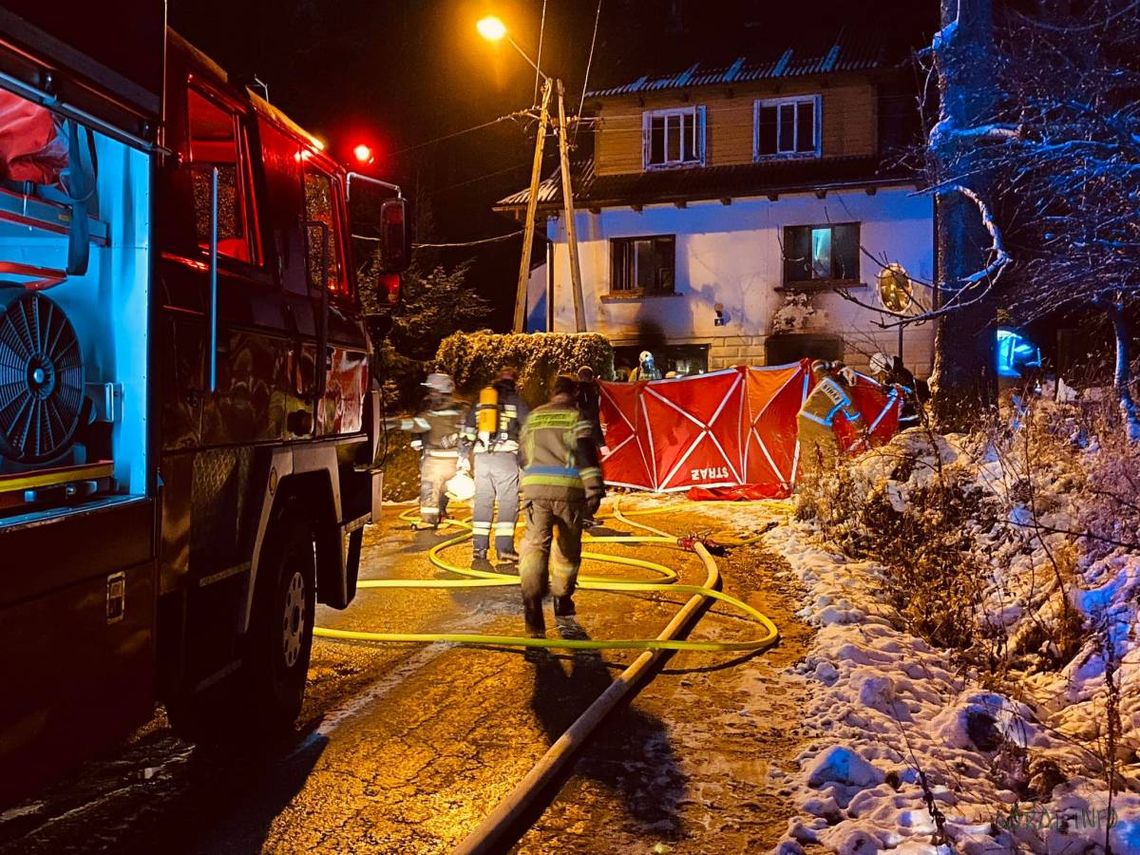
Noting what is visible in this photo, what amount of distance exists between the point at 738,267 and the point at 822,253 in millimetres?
2031

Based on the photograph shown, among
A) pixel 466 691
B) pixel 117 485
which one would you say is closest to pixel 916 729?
pixel 466 691

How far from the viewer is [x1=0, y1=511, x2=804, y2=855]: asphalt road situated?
3432mm

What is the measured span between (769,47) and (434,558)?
21.3 meters

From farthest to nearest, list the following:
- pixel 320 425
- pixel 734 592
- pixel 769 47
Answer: pixel 769 47 < pixel 734 592 < pixel 320 425

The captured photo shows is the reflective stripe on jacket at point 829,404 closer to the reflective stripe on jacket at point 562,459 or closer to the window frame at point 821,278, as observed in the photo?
A: the reflective stripe on jacket at point 562,459

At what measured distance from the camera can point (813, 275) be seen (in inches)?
917

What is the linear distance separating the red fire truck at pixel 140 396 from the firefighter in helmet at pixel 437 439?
4.76m

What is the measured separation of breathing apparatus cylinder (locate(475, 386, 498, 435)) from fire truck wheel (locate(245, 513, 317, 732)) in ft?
11.7

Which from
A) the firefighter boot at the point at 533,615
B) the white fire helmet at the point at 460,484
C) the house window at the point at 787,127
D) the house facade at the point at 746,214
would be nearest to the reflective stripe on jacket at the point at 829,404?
the white fire helmet at the point at 460,484

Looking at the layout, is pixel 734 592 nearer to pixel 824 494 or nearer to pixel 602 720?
pixel 824 494

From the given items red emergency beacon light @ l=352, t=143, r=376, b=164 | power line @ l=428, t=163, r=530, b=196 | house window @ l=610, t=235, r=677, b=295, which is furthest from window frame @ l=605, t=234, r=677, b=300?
Result: red emergency beacon light @ l=352, t=143, r=376, b=164

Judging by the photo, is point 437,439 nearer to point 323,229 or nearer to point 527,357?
point 323,229

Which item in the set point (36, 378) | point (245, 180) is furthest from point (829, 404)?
point (36, 378)

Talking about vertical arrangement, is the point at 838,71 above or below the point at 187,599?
above
